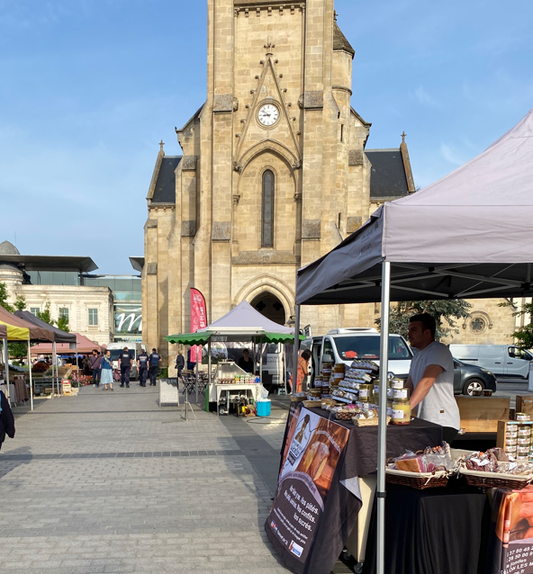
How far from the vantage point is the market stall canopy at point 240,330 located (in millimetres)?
14391

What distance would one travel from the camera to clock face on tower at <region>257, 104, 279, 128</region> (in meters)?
27.8

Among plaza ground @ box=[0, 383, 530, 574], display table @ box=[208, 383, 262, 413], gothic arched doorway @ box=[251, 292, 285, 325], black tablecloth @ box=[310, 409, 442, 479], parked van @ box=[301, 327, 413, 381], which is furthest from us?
gothic arched doorway @ box=[251, 292, 285, 325]

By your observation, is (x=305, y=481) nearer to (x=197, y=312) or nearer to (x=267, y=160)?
(x=197, y=312)

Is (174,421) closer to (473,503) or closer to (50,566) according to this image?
(50,566)

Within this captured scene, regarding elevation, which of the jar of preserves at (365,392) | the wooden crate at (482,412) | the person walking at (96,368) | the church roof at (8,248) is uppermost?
the church roof at (8,248)

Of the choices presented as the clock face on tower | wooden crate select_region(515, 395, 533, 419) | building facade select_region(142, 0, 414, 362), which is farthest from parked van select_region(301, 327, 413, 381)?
the clock face on tower

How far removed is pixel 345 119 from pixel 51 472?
88.3 ft

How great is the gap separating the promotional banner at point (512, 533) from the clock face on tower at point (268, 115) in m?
26.1

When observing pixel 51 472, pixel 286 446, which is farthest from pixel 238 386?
pixel 286 446

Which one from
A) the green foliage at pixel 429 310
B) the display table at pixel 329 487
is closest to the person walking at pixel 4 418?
the display table at pixel 329 487

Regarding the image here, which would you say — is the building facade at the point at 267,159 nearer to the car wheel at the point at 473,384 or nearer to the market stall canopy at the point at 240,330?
the car wheel at the point at 473,384

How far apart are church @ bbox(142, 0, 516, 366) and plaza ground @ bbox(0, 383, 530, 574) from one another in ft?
52.2

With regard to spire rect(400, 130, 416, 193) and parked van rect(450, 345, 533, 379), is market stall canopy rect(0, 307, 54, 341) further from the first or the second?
spire rect(400, 130, 416, 193)

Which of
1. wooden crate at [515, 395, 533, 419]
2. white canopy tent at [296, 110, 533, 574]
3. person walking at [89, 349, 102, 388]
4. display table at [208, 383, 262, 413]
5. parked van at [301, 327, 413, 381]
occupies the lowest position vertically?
person walking at [89, 349, 102, 388]
